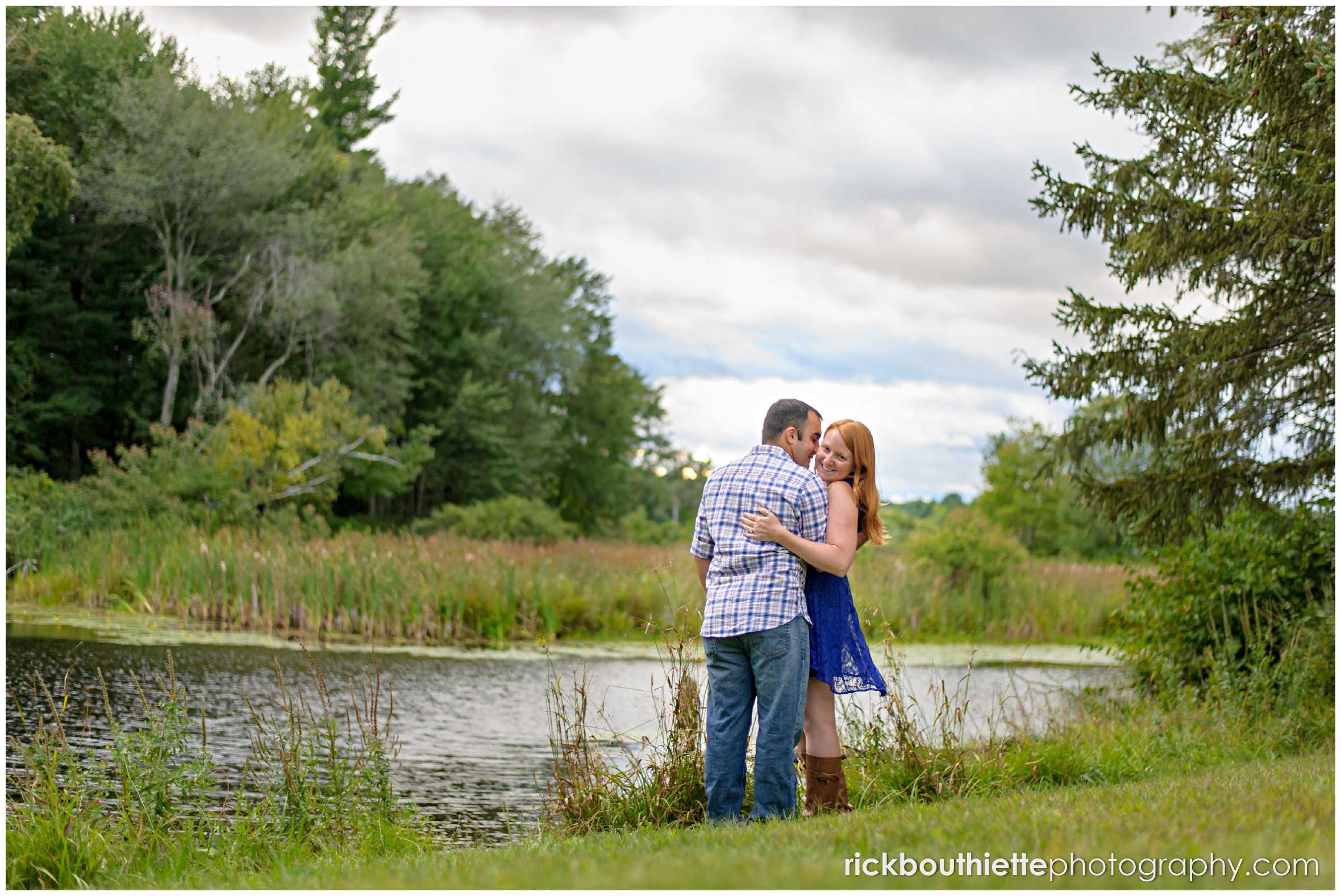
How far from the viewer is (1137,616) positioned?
1014 centimetres

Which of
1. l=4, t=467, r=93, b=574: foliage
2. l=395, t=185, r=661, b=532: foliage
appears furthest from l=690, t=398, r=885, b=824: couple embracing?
l=395, t=185, r=661, b=532: foliage

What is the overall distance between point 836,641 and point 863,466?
811 millimetres

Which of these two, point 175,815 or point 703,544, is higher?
point 703,544

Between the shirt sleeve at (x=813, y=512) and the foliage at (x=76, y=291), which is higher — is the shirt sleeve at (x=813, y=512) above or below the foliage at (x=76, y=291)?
→ below

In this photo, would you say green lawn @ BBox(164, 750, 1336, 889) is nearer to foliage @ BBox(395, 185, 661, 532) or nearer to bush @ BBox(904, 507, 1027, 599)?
bush @ BBox(904, 507, 1027, 599)

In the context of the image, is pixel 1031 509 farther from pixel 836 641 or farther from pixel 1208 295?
pixel 836 641

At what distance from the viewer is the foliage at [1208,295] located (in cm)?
800

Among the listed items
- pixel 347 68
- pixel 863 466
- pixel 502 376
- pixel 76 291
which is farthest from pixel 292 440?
pixel 347 68

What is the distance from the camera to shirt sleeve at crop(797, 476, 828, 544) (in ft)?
16.0

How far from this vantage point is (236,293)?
3183 centimetres

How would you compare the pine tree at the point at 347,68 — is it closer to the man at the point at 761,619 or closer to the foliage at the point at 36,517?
the foliage at the point at 36,517

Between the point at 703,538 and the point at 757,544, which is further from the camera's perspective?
the point at 703,538

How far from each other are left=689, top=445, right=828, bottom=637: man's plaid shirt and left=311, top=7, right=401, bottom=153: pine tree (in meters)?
45.9

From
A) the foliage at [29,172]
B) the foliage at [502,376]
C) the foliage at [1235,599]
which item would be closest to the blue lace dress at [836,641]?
the foliage at [1235,599]
